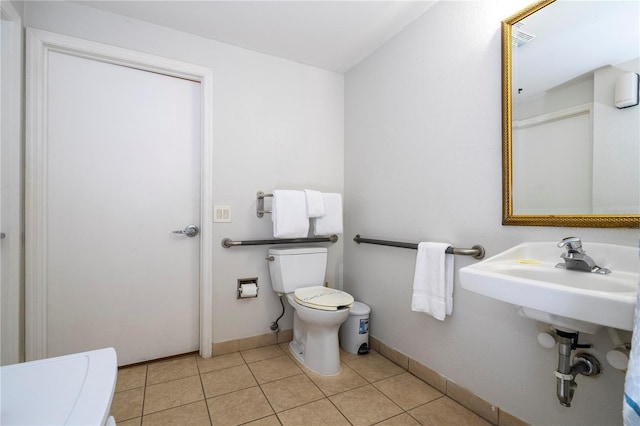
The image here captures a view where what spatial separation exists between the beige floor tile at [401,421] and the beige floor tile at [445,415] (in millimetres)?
27

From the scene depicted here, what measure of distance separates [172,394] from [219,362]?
0.36m

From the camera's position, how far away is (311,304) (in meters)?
1.63

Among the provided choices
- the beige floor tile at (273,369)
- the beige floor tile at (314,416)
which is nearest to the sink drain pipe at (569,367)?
the beige floor tile at (314,416)

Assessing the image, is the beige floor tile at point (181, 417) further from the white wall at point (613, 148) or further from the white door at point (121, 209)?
the white wall at point (613, 148)

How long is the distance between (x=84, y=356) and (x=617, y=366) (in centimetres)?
156

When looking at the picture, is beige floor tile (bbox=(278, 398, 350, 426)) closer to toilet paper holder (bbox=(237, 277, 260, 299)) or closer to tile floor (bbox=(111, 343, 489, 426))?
tile floor (bbox=(111, 343, 489, 426))

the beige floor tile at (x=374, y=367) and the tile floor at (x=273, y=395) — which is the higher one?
the tile floor at (x=273, y=395)

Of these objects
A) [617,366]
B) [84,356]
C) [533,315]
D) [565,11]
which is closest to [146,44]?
[84,356]

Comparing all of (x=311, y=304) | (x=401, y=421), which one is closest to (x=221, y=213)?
(x=311, y=304)

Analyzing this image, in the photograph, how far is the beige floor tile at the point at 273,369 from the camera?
5.41 ft

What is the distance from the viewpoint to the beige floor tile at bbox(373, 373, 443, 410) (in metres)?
1.44

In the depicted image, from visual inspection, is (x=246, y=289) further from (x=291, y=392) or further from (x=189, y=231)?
(x=291, y=392)

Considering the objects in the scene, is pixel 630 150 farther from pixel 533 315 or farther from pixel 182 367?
pixel 182 367

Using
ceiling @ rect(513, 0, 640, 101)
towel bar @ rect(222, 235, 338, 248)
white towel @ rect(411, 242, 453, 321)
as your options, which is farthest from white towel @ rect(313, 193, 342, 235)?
ceiling @ rect(513, 0, 640, 101)
